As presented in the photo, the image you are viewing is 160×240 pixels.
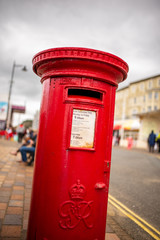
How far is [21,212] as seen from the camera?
3.31m

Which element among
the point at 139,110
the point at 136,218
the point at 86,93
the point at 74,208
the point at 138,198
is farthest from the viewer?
the point at 139,110

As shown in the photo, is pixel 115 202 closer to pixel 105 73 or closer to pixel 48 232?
pixel 48 232

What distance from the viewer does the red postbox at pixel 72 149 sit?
6.01 feet

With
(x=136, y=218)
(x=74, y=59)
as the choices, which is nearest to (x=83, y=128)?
(x=74, y=59)

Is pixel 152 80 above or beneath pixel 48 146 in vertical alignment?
above

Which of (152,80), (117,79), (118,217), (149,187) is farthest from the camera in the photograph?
(152,80)

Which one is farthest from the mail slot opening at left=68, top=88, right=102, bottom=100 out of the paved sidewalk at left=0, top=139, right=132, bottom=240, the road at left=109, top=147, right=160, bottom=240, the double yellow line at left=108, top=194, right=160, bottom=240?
the double yellow line at left=108, top=194, right=160, bottom=240

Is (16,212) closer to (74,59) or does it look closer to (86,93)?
(86,93)

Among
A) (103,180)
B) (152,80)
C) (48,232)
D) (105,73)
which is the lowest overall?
(48,232)

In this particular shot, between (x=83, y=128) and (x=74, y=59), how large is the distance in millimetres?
609

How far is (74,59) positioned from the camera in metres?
1.84

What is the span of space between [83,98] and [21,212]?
237 cm

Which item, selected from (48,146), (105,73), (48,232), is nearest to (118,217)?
(48,232)

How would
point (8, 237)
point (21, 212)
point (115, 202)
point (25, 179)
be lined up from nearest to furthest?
point (8, 237) → point (21, 212) → point (115, 202) → point (25, 179)
